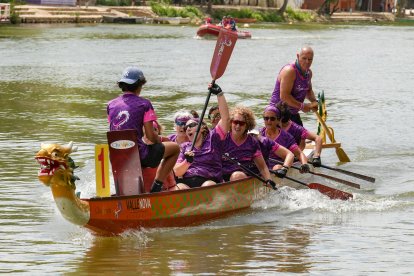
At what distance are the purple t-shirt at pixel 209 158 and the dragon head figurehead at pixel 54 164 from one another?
2727mm

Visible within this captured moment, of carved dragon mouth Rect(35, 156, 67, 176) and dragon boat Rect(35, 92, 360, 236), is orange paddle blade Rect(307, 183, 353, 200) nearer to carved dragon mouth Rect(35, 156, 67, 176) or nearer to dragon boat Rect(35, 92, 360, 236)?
dragon boat Rect(35, 92, 360, 236)

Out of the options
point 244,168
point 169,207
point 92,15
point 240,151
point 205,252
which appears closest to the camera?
point 205,252

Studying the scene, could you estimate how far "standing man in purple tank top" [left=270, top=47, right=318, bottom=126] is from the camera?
16422 mm

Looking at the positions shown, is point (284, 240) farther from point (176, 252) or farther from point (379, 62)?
point (379, 62)

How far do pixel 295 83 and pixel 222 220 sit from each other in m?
3.69

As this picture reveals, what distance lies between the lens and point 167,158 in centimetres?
1230

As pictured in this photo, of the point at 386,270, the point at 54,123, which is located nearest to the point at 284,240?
the point at 386,270

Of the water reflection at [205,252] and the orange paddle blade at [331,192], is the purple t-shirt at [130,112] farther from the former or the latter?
the orange paddle blade at [331,192]

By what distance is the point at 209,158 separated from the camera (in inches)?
527

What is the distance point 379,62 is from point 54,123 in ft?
89.5

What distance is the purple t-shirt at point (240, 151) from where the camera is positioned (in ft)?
44.8

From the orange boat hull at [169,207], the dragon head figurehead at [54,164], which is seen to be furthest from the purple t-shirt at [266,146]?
the dragon head figurehead at [54,164]

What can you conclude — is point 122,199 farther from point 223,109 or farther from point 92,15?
point 92,15

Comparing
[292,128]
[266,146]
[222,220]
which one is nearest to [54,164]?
[222,220]
